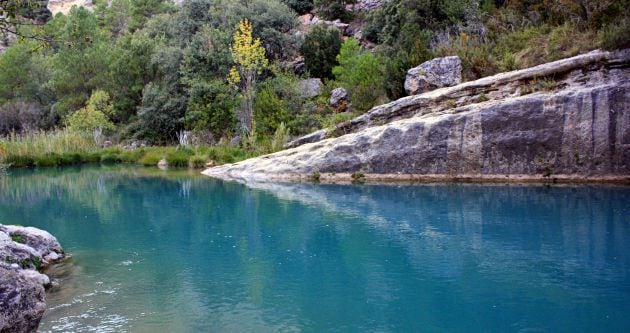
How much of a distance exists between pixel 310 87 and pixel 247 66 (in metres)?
4.30

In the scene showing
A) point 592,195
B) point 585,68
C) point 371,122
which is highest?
point 585,68

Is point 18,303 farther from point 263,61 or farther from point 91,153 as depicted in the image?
point 91,153

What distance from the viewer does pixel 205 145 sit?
34.2 m

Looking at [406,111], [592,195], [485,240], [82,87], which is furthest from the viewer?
[82,87]

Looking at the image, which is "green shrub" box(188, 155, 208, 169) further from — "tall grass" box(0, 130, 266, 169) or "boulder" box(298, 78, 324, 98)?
"boulder" box(298, 78, 324, 98)

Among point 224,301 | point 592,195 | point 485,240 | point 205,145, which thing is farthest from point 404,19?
point 224,301

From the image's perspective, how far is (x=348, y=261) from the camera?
1088 cm

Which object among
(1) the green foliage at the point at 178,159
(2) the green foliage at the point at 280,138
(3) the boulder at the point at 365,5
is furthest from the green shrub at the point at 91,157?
(3) the boulder at the point at 365,5

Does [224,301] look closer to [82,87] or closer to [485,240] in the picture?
[485,240]

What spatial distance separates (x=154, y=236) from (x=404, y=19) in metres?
23.7

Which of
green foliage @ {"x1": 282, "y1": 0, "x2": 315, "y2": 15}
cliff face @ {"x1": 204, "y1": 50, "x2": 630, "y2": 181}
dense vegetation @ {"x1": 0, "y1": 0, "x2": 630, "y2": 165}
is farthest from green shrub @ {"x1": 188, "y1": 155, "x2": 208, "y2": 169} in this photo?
green foliage @ {"x1": 282, "y1": 0, "x2": 315, "y2": 15}

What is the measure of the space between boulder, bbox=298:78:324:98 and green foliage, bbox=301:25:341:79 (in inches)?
68.3

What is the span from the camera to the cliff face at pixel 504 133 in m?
18.5

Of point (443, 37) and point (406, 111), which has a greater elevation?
point (443, 37)
